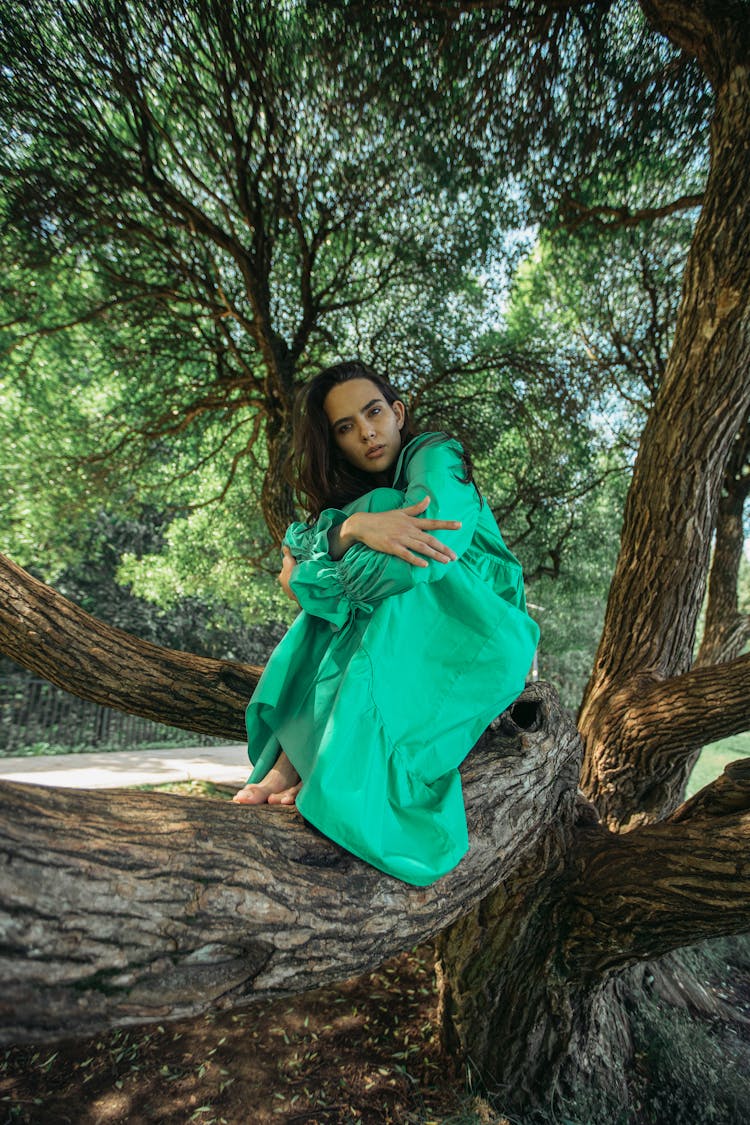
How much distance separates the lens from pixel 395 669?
6.18 ft

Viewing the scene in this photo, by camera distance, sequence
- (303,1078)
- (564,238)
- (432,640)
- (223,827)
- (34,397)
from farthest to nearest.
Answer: (34,397)
(564,238)
(303,1078)
(432,640)
(223,827)

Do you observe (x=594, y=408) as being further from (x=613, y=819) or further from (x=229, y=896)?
(x=229, y=896)

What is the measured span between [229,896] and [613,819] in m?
3.10

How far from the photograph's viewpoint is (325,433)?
8.11 ft

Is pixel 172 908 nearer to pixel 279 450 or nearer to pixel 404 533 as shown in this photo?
pixel 404 533

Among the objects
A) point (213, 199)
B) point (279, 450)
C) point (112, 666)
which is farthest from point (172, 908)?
point (213, 199)

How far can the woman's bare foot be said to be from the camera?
6.14ft

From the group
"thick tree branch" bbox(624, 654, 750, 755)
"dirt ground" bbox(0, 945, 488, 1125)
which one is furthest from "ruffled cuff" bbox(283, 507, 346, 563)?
"dirt ground" bbox(0, 945, 488, 1125)

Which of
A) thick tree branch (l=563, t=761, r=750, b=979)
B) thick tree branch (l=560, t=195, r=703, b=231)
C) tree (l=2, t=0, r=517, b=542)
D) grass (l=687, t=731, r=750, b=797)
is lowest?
grass (l=687, t=731, r=750, b=797)

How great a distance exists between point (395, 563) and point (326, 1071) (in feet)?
8.87

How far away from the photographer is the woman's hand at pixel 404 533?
6.02ft

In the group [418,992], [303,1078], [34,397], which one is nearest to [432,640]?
[303,1078]

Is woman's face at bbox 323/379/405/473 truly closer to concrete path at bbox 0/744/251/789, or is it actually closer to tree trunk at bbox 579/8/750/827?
tree trunk at bbox 579/8/750/827

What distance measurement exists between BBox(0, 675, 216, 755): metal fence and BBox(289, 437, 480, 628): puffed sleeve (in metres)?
10.9
